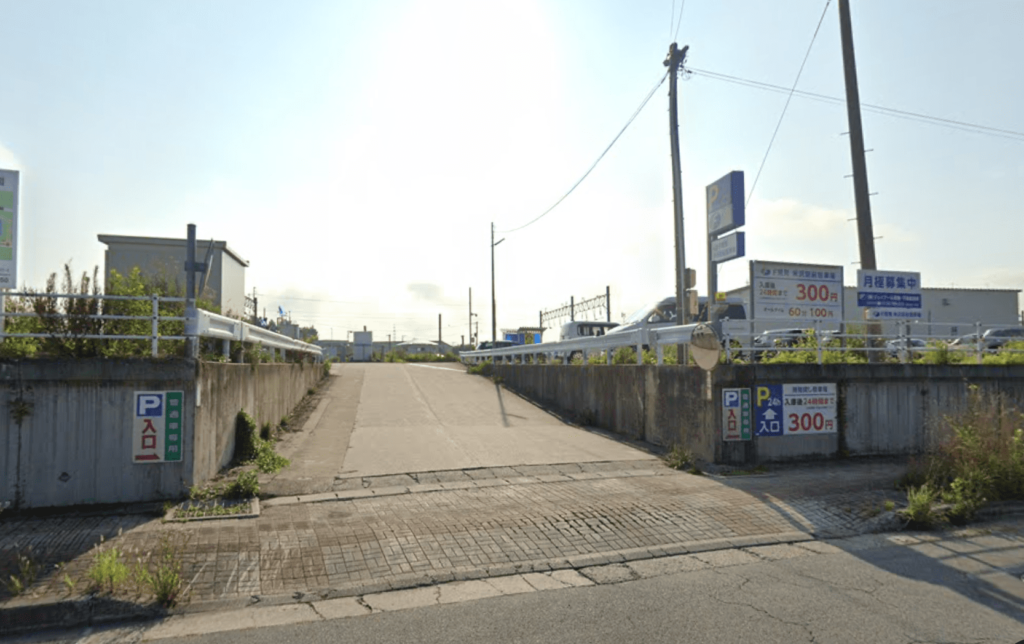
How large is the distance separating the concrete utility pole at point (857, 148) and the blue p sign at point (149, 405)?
14.3 meters

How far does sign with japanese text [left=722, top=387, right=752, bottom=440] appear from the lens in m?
10.3

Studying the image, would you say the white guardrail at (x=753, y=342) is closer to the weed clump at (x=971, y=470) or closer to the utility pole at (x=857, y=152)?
the utility pole at (x=857, y=152)

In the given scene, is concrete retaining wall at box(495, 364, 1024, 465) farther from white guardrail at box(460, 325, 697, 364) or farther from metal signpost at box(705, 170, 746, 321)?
metal signpost at box(705, 170, 746, 321)

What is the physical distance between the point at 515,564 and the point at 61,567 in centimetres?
391

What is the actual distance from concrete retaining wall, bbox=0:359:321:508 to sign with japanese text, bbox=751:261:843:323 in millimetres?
9969

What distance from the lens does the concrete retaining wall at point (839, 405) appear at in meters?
10.5

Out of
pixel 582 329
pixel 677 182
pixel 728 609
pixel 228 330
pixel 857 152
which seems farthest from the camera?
pixel 582 329

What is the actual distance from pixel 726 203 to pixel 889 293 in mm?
4472

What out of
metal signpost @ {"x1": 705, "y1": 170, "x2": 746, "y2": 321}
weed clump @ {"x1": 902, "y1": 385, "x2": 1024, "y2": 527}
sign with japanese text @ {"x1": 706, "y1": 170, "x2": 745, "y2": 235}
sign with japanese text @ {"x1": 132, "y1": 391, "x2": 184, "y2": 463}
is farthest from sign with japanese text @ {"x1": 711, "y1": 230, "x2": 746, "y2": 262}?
sign with japanese text @ {"x1": 132, "y1": 391, "x2": 184, "y2": 463}

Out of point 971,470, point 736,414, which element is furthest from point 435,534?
point 971,470

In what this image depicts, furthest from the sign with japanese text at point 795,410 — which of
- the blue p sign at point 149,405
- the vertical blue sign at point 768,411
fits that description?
the blue p sign at point 149,405

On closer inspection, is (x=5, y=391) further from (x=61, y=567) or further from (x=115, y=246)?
(x=115, y=246)

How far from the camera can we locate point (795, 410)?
35.8 feet

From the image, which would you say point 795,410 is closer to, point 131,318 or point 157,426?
point 157,426
